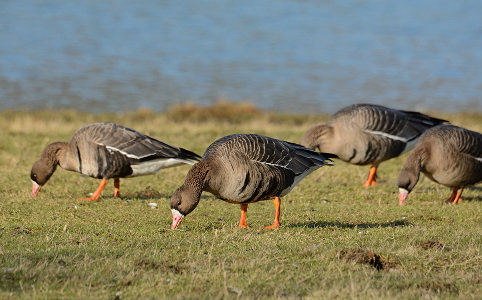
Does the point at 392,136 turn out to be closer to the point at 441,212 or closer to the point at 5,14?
the point at 441,212

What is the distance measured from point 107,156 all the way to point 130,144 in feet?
1.61

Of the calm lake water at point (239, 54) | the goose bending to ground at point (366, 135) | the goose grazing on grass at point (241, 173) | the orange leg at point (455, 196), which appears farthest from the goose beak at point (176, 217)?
the calm lake water at point (239, 54)

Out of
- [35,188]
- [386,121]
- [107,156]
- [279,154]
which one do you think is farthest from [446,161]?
[35,188]

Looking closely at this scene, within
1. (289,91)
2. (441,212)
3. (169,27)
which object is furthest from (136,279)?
(169,27)

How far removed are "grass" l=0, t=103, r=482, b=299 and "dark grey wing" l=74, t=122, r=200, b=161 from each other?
863 mm

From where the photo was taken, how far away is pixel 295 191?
13.5m

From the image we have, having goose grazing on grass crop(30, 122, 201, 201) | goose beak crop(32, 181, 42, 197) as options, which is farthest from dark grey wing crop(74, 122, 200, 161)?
goose beak crop(32, 181, 42, 197)

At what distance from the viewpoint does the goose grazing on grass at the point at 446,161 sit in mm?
11883

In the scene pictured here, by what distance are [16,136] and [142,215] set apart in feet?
30.1

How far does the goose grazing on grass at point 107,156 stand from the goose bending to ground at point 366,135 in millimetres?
3582

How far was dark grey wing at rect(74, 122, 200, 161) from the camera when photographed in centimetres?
1210

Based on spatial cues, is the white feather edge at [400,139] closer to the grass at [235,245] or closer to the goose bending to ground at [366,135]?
the goose bending to ground at [366,135]

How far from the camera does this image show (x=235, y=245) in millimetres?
8203

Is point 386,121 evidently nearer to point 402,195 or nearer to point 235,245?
point 402,195
